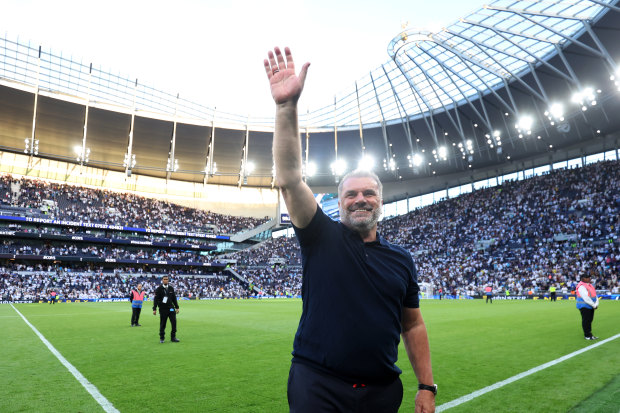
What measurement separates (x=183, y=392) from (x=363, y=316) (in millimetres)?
5271

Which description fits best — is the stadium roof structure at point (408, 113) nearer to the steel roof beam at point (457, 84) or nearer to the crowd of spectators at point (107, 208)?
the steel roof beam at point (457, 84)

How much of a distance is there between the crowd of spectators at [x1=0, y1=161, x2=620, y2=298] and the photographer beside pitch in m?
35.4

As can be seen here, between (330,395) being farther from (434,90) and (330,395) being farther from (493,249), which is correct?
(434,90)

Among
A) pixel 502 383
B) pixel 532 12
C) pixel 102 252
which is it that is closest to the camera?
pixel 502 383

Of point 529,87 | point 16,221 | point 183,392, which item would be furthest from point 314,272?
point 16,221

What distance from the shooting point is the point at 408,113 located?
54.6 meters

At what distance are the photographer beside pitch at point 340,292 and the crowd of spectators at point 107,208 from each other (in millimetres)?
61139

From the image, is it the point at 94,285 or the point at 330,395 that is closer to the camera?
the point at 330,395

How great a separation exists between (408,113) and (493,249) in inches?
801

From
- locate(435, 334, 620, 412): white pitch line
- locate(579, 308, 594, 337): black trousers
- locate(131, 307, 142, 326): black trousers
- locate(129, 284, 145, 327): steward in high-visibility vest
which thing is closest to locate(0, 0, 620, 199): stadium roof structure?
locate(579, 308, 594, 337): black trousers

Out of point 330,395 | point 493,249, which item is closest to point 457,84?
point 493,249

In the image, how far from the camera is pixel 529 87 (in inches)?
1571

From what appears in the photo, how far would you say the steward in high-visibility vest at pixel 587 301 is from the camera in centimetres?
1087

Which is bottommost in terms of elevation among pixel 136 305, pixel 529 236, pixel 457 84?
pixel 136 305
